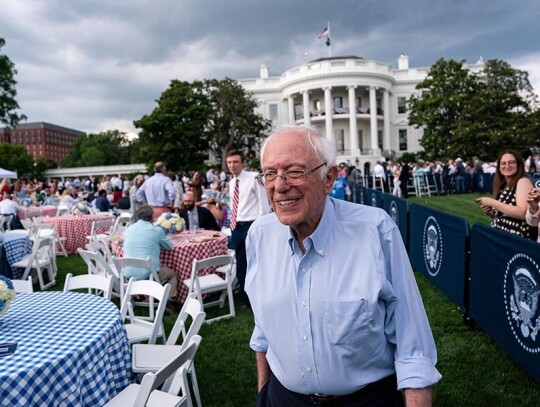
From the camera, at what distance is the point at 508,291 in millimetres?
3898

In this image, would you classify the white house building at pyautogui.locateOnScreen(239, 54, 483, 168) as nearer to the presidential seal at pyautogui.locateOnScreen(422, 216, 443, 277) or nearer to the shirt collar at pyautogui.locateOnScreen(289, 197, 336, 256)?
the presidential seal at pyautogui.locateOnScreen(422, 216, 443, 277)

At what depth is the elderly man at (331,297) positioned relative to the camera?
153 cm

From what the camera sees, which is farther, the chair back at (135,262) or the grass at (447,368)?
the chair back at (135,262)

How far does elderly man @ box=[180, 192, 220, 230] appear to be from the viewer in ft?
27.0

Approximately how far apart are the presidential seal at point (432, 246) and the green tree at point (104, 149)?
87864 mm

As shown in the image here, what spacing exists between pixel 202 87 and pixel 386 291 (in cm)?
4615

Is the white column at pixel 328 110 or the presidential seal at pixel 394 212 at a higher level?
the white column at pixel 328 110

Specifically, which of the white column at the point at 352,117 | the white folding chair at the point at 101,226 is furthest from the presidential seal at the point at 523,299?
the white column at the point at 352,117

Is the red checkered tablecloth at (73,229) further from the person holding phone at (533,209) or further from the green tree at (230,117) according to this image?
the green tree at (230,117)

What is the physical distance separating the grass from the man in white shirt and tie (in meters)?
0.94

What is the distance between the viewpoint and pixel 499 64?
3916cm

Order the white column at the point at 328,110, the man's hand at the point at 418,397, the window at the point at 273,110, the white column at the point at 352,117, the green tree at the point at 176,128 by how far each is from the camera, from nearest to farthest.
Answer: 1. the man's hand at the point at 418,397
2. the green tree at the point at 176,128
3. the white column at the point at 328,110
4. the white column at the point at 352,117
5. the window at the point at 273,110

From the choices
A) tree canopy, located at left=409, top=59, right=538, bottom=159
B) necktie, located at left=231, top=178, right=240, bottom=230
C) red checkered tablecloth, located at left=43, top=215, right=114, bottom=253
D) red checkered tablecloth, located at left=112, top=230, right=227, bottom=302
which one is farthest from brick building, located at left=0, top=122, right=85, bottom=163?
necktie, located at left=231, top=178, right=240, bottom=230

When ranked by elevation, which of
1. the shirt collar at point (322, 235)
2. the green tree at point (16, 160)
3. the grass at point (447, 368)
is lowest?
the grass at point (447, 368)
